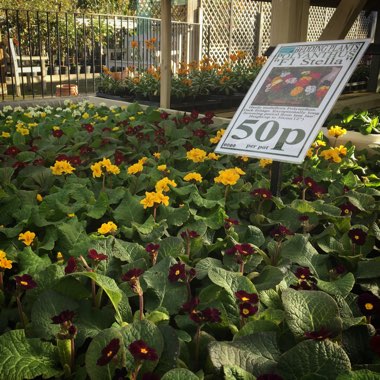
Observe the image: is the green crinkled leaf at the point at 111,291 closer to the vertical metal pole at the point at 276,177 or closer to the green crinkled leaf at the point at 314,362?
the green crinkled leaf at the point at 314,362

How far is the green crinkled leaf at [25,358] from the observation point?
1057 millimetres

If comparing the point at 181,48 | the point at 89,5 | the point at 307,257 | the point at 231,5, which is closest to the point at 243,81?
the point at 181,48

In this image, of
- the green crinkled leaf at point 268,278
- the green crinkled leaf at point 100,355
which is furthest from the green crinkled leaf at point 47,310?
the green crinkled leaf at point 268,278

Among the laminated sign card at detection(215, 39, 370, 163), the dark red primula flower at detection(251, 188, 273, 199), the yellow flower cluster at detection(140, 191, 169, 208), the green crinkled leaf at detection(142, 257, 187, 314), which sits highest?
the laminated sign card at detection(215, 39, 370, 163)

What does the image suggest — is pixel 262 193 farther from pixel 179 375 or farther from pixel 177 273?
pixel 179 375

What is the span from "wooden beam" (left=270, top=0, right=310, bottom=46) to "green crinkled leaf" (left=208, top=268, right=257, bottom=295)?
98.4 inches

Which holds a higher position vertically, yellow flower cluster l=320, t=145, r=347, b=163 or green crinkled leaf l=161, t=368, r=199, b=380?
yellow flower cluster l=320, t=145, r=347, b=163

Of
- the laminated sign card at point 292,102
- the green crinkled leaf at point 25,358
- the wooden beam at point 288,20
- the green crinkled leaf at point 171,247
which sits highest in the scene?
the wooden beam at point 288,20

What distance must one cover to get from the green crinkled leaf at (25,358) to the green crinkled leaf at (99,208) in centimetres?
70

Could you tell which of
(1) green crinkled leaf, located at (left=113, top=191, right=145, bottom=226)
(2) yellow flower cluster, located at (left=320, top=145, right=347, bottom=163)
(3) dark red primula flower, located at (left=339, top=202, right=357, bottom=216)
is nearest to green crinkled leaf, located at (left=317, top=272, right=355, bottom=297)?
(3) dark red primula flower, located at (left=339, top=202, right=357, bottom=216)

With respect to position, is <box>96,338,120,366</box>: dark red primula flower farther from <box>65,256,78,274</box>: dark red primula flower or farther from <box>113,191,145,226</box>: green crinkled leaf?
<box>113,191,145,226</box>: green crinkled leaf

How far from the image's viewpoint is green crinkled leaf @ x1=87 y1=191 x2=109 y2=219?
181cm

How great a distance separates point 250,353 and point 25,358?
1.67ft

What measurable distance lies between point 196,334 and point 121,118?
282cm
